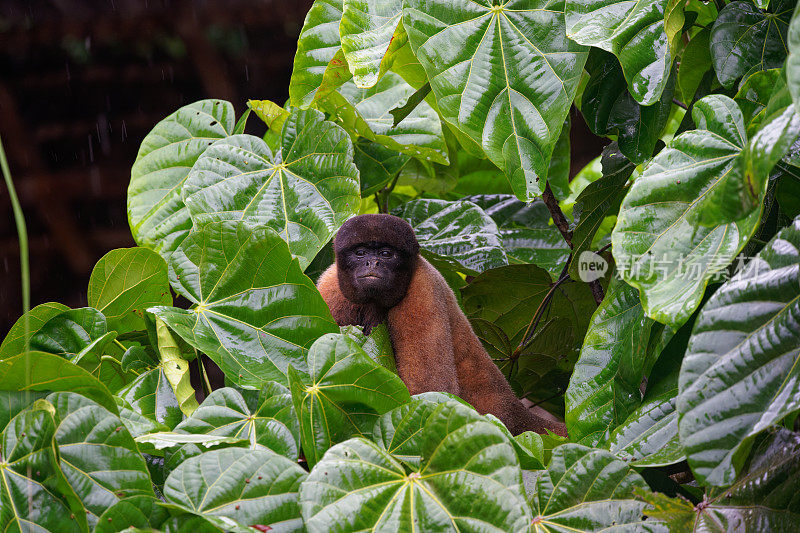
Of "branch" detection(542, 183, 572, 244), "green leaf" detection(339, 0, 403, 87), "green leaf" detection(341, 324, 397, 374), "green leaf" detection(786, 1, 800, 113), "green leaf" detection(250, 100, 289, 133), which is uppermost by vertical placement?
"green leaf" detection(339, 0, 403, 87)

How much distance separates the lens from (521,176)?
130cm

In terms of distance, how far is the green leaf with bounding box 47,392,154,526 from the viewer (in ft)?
3.20

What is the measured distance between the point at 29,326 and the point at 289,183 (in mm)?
591

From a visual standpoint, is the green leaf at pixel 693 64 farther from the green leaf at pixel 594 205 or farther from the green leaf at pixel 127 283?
the green leaf at pixel 127 283

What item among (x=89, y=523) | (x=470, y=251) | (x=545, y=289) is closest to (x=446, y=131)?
(x=470, y=251)

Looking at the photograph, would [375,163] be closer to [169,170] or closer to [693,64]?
[169,170]

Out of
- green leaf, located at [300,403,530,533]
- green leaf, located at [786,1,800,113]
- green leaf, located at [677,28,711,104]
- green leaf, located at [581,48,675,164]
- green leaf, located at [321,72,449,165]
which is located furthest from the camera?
green leaf, located at [321,72,449,165]

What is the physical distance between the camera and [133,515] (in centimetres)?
94

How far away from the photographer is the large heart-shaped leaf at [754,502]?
988mm

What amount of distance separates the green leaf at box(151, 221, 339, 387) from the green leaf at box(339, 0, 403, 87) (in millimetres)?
405

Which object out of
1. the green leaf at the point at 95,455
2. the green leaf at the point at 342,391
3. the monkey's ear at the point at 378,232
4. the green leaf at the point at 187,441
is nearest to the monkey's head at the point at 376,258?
the monkey's ear at the point at 378,232

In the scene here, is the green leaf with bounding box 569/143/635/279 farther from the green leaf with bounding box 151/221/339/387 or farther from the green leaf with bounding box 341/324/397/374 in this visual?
the green leaf with bounding box 151/221/339/387

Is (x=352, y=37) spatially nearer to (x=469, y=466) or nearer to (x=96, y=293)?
(x=96, y=293)

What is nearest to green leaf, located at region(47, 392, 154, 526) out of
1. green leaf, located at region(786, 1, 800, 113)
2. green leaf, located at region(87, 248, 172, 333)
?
green leaf, located at region(87, 248, 172, 333)
